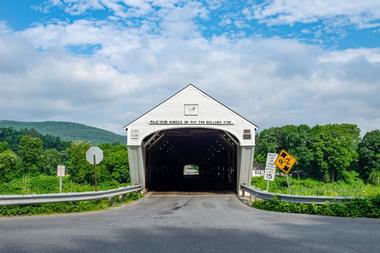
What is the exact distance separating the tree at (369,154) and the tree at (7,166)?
6216cm

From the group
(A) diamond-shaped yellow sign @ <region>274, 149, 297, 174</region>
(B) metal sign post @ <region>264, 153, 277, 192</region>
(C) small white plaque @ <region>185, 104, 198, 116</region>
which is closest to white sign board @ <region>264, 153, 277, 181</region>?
(B) metal sign post @ <region>264, 153, 277, 192</region>

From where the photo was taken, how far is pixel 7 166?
8956cm

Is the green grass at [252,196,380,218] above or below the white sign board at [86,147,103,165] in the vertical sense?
below

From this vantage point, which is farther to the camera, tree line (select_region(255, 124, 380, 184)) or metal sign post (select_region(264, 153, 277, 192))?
tree line (select_region(255, 124, 380, 184))

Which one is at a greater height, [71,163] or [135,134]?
[135,134]

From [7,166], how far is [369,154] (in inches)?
2577

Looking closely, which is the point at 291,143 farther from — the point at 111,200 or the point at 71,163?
the point at 111,200

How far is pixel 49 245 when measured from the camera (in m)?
6.87

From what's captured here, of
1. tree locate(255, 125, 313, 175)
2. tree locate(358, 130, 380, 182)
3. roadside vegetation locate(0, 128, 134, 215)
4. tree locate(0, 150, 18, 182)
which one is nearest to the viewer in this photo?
roadside vegetation locate(0, 128, 134, 215)

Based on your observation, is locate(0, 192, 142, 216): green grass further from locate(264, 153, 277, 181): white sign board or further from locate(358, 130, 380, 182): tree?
locate(358, 130, 380, 182): tree

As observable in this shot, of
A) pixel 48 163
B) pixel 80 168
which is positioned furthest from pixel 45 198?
pixel 48 163

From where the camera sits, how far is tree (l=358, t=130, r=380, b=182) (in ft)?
240

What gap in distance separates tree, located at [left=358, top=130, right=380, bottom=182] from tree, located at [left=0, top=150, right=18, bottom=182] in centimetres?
6216

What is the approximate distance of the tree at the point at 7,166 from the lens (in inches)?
3435
